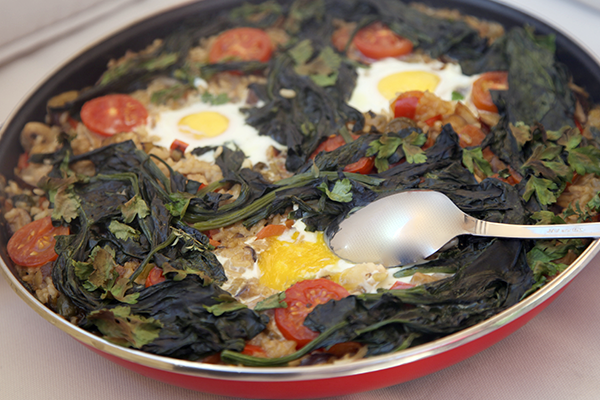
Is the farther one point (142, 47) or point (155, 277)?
point (142, 47)

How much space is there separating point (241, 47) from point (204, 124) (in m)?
1.06

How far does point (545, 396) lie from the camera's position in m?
2.54

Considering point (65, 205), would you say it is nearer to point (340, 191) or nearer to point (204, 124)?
point (204, 124)

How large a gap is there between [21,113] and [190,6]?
1.88 metres

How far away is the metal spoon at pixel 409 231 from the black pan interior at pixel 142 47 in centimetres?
168

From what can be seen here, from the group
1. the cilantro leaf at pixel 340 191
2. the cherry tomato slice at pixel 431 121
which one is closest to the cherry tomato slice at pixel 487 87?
the cherry tomato slice at pixel 431 121

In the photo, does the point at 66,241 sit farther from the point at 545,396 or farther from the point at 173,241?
the point at 545,396

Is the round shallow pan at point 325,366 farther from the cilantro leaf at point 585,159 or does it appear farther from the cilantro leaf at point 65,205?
the cilantro leaf at point 585,159

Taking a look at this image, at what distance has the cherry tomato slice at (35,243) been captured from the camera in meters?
3.02

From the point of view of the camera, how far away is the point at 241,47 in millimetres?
4570

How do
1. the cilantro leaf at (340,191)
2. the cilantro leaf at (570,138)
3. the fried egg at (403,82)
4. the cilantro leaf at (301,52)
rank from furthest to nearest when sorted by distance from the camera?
1. the cilantro leaf at (301,52)
2. the fried egg at (403,82)
3. the cilantro leaf at (570,138)
4. the cilantro leaf at (340,191)

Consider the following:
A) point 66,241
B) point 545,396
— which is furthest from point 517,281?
point 66,241

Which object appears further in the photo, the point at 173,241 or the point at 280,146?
the point at 280,146

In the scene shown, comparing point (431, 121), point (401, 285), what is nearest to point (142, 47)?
point (431, 121)
